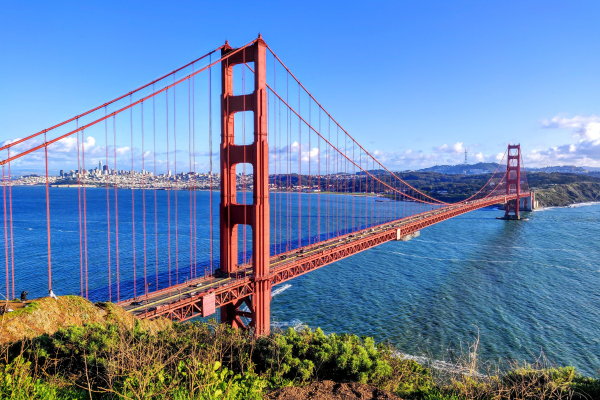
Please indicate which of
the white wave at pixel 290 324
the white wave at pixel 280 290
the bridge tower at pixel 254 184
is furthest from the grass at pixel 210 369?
the white wave at pixel 280 290

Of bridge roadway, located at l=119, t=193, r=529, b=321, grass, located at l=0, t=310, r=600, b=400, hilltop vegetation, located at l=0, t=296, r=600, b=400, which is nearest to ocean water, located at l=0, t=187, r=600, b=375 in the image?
bridge roadway, located at l=119, t=193, r=529, b=321

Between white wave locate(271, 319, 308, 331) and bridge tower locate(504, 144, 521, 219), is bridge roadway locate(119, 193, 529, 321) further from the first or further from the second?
bridge tower locate(504, 144, 521, 219)

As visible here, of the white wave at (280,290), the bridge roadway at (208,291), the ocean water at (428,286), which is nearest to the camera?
the bridge roadway at (208,291)

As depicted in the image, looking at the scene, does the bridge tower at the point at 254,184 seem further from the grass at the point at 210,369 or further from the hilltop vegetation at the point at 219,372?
the hilltop vegetation at the point at 219,372

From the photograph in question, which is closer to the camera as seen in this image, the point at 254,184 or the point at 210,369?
the point at 210,369

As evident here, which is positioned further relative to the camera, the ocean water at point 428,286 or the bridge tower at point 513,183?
the bridge tower at point 513,183

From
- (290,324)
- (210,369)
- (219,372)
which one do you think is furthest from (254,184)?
(210,369)

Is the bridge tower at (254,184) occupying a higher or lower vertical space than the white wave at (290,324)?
higher

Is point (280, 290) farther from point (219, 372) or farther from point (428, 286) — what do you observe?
point (219, 372)
